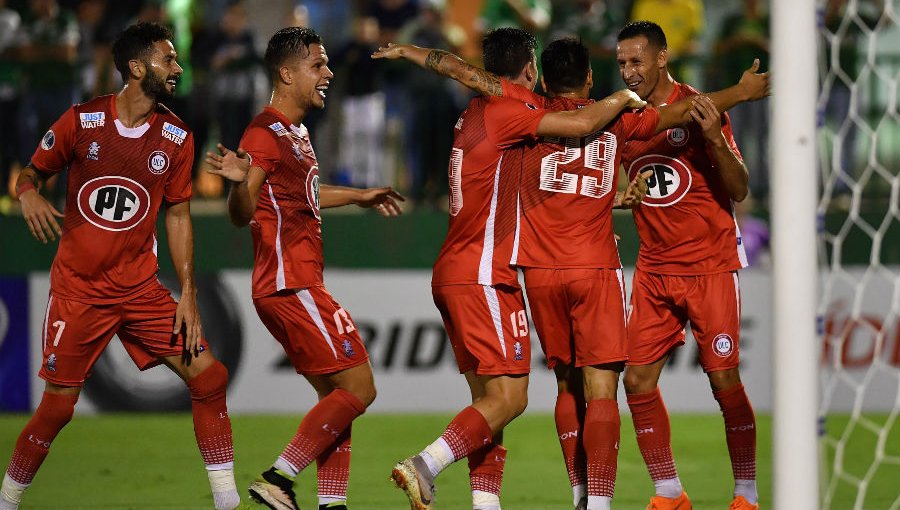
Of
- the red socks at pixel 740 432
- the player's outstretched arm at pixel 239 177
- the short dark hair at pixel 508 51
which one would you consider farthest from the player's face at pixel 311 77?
the red socks at pixel 740 432

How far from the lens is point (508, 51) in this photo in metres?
5.86

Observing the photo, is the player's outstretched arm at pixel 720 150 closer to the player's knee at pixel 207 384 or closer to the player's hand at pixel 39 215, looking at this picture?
the player's knee at pixel 207 384

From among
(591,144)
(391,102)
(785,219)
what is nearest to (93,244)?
(591,144)

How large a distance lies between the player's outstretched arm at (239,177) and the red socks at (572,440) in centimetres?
168

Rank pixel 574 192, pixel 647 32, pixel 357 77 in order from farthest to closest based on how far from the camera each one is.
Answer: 1. pixel 357 77
2. pixel 647 32
3. pixel 574 192

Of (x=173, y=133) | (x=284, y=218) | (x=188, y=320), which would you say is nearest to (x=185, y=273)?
(x=188, y=320)

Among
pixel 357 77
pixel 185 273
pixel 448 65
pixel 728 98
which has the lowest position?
pixel 185 273

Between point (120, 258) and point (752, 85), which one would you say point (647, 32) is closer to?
point (752, 85)

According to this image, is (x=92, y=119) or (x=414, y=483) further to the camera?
(x=92, y=119)

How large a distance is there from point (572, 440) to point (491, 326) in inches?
26.3

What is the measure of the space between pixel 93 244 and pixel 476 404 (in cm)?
190

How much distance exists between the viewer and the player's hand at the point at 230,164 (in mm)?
5340

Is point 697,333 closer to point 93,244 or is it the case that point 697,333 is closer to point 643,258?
point 643,258

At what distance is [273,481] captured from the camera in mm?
5641
